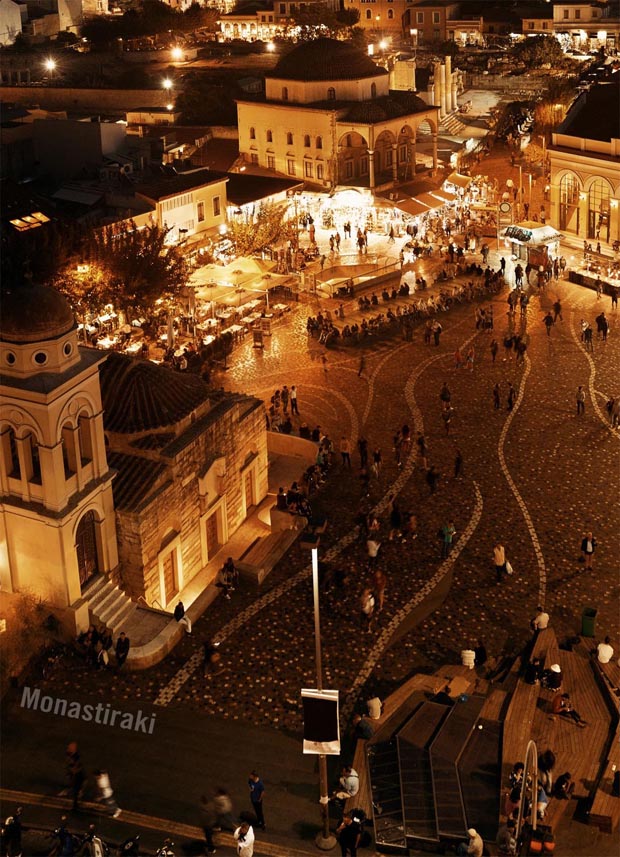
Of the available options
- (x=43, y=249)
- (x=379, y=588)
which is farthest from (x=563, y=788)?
(x=43, y=249)

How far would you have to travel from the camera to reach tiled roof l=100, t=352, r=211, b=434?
28328mm

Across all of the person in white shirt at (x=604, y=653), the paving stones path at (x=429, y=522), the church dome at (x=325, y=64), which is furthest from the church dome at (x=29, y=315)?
the church dome at (x=325, y=64)

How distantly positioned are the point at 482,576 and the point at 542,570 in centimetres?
157

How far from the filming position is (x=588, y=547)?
91.8 ft

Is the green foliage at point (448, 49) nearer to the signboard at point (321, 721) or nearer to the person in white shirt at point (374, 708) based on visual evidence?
the person in white shirt at point (374, 708)

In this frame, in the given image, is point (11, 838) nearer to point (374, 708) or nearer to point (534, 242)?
point (374, 708)

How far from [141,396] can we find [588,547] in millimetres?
11963

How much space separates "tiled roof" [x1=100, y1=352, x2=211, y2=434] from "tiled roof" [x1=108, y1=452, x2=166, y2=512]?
2.49 feet

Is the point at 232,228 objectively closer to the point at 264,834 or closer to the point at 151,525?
the point at 151,525

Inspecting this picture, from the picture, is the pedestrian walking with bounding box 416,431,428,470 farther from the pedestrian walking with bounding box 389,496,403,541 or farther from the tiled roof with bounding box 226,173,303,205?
the tiled roof with bounding box 226,173,303,205

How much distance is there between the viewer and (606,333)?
1705 inches

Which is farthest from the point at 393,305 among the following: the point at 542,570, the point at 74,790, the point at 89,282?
the point at 74,790

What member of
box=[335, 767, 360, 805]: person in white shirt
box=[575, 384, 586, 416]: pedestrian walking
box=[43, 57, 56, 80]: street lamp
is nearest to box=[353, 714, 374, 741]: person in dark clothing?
box=[335, 767, 360, 805]: person in white shirt

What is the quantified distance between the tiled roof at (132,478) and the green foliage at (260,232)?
26.8 meters
